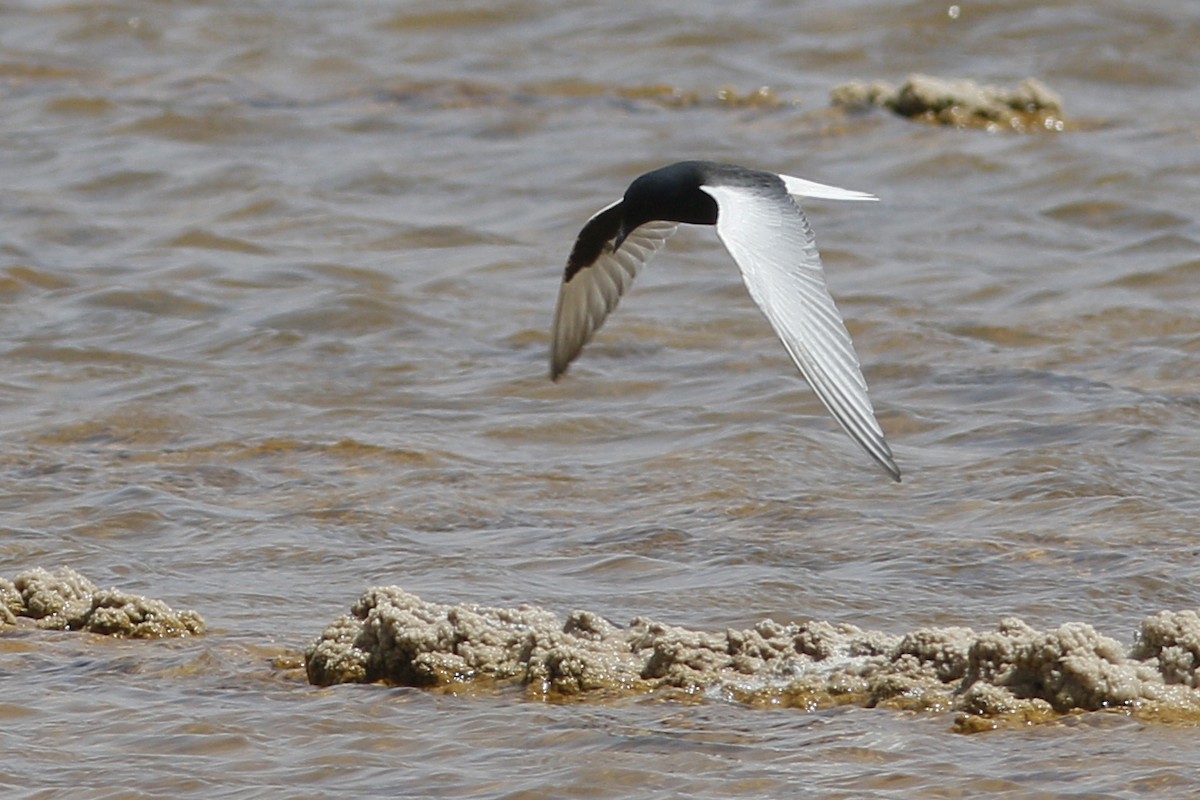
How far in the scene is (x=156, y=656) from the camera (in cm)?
510

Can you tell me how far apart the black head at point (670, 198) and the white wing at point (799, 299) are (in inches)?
11.3

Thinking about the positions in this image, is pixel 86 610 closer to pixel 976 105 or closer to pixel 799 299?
pixel 799 299

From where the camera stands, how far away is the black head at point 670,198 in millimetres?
5934

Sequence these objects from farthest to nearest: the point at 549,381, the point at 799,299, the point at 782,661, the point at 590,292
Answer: the point at 549,381 → the point at 590,292 → the point at 799,299 → the point at 782,661

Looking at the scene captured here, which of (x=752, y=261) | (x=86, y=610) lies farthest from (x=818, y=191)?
(x=86, y=610)

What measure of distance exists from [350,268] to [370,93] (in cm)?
381

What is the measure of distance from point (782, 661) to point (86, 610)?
186 centimetres

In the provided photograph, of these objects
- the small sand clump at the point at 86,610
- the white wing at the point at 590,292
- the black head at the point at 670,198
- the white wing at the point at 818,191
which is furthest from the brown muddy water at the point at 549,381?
the white wing at the point at 818,191

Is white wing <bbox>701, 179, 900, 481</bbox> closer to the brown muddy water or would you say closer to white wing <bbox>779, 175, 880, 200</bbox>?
white wing <bbox>779, 175, 880, 200</bbox>

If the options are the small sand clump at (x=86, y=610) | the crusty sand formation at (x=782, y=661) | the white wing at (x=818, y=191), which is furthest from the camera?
the white wing at (x=818, y=191)

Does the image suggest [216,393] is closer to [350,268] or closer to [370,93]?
[350,268]

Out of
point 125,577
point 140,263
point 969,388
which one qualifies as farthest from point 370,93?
A: point 125,577

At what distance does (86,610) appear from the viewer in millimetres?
5336

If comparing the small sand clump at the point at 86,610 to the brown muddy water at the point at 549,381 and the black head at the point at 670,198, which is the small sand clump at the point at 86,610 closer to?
the brown muddy water at the point at 549,381
